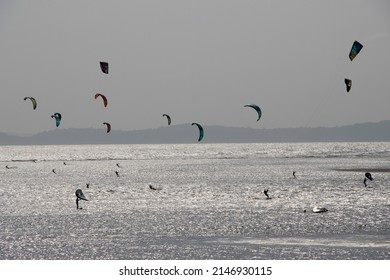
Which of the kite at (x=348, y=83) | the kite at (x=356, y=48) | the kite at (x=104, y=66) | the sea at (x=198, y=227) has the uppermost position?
the kite at (x=104, y=66)

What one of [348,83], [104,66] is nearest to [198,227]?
[348,83]

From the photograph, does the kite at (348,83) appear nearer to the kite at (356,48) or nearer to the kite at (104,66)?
the kite at (356,48)

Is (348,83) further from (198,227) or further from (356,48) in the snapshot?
(198,227)

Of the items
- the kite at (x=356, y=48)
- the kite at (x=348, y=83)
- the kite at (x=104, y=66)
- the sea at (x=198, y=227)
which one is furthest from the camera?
the kite at (x=104, y=66)

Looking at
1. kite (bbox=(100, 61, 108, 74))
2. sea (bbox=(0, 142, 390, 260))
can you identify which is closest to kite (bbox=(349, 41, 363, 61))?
sea (bbox=(0, 142, 390, 260))

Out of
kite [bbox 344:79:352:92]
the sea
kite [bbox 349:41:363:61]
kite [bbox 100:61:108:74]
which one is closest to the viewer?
the sea

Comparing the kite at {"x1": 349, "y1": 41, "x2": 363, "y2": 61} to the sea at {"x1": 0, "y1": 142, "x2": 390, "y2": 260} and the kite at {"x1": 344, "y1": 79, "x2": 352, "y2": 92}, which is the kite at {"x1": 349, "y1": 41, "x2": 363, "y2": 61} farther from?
the sea at {"x1": 0, "y1": 142, "x2": 390, "y2": 260}

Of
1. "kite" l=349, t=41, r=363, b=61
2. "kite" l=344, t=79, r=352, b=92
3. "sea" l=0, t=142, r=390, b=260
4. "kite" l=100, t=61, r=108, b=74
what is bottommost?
"sea" l=0, t=142, r=390, b=260

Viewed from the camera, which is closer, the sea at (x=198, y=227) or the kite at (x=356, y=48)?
the sea at (x=198, y=227)

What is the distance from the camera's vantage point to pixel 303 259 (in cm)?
1970

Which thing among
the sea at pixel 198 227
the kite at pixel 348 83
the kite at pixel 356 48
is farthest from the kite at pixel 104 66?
the kite at pixel 356 48

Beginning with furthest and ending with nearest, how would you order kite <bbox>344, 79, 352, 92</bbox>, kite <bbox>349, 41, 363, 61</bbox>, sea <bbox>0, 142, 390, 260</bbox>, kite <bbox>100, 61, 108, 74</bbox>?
1. kite <bbox>100, 61, 108, 74</bbox>
2. kite <bbox>344, 79, 352, 92</bbox>
3. kite <bbox>349, 41, 363, 61</bbox>
4. sea <bbox>0, 142, 390, 260</bbox>
